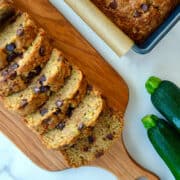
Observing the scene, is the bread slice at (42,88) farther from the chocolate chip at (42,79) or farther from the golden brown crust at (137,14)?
the golden brown crust at (137,14)

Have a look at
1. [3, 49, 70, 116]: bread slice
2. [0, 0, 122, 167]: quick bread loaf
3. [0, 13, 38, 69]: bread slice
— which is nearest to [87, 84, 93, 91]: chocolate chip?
[0, 0, 122, 167]: quick bread loaf

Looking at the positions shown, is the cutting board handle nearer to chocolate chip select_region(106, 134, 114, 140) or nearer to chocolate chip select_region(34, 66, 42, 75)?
chocolate chip select_region(34, 66, 42, 75)

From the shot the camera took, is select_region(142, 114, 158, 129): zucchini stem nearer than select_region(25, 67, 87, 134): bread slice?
No

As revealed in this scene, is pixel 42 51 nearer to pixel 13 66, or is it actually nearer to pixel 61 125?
pixel 13 66

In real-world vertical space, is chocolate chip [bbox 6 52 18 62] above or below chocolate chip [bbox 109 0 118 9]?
below

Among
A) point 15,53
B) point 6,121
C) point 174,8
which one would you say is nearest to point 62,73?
point 15,53
